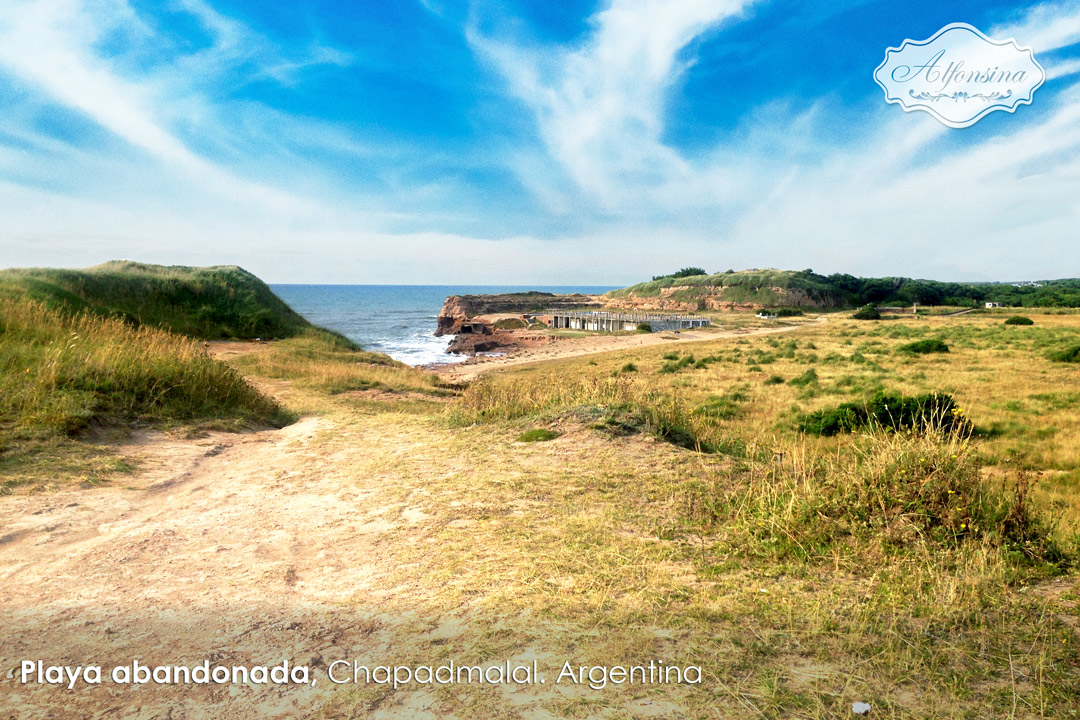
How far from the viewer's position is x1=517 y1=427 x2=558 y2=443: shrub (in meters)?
7.66

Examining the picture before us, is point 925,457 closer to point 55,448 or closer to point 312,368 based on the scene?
point 55,448

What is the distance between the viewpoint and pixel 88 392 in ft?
26.2

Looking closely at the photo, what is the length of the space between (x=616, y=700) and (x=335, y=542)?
2.87m

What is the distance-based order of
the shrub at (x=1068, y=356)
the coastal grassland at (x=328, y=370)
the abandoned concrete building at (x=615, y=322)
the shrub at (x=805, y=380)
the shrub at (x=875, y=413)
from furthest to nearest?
the abandoned concrete building at (x=615, y=322) < the shrub at (x=1068, y=356) < the shrub at (x=805, y=380) < the coastal grassland at (x=328, y=370) < the shrub at (x=875, y=413)

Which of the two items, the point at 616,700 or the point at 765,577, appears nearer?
the point at 616,700

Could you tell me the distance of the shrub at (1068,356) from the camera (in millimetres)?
22013

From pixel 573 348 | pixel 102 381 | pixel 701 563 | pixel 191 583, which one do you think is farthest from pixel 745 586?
pixel 573 348

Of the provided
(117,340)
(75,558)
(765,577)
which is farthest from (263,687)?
(117,340)

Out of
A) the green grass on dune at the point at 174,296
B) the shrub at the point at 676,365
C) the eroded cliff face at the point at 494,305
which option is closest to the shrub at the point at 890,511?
the shrub at the point at 676,365

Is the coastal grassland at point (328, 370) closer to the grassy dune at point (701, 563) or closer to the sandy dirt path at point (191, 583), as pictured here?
the sandy dirt path at point (191, 583)

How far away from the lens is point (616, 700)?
8.69 ft

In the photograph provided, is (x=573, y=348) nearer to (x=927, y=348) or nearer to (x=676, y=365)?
(x=676, y=365)

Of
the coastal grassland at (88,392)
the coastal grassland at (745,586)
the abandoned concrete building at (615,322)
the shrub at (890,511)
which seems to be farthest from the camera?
the abandoned concrete building at (615,322)

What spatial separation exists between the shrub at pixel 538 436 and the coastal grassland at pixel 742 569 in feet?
0.61
